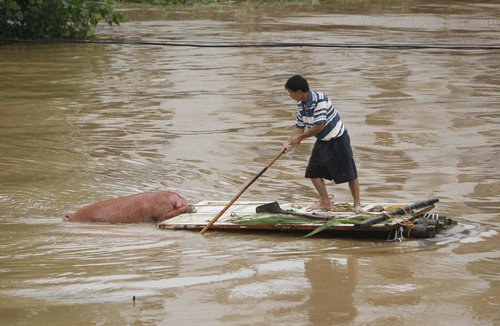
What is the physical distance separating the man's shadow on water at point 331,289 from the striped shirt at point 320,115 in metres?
1.40

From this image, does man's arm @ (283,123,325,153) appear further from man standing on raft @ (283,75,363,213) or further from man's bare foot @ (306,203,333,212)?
man's bare foot @ (306,203,333,212)

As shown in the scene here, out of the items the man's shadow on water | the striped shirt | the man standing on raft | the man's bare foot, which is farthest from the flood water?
the striped shirt

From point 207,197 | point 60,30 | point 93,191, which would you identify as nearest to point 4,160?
point 93,191

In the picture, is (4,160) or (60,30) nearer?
(4,160)

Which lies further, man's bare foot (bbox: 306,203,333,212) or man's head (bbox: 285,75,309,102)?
man's bare foot (bbox: 306,203,333,212)

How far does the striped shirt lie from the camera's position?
8031mm

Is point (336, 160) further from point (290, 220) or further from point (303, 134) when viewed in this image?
point (290, 220)

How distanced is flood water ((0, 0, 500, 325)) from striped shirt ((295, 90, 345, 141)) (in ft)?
3.09

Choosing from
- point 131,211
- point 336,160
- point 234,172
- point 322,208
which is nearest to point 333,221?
point 322,208

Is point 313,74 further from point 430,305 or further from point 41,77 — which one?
point 430,305

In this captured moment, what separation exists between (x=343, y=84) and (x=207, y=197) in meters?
7.15

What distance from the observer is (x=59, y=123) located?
13430mm

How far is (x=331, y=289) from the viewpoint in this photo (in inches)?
253

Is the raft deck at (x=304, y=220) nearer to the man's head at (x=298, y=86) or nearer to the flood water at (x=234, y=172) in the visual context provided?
the flood water at (x=234, y=172)
